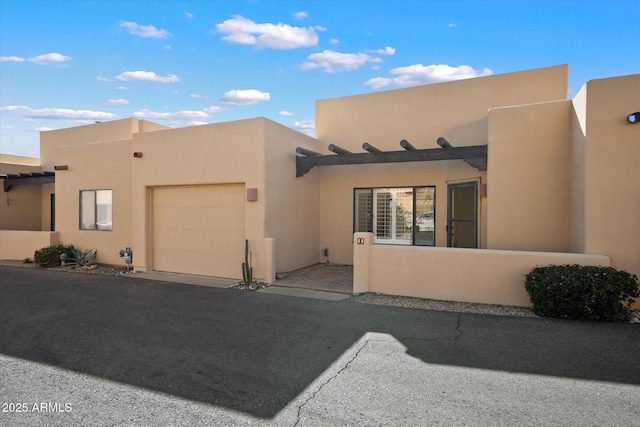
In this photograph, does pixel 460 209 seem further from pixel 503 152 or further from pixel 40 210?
pixel 40 210

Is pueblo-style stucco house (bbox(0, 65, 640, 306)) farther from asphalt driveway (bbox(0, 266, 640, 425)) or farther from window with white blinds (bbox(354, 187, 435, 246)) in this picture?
asphalt driveway (bbox(0, 266, 640, 425))

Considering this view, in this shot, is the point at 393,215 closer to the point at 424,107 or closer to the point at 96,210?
the point at 424,107

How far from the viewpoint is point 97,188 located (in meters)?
12.2

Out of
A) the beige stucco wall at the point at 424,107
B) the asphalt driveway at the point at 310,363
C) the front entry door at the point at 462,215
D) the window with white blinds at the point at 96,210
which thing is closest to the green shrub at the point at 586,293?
the asphalt driveway at the point at 310,363

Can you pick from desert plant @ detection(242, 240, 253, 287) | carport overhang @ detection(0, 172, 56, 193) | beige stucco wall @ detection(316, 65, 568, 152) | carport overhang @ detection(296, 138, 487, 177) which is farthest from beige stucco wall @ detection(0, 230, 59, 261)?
beige stucco wall @ detection(316, 65, 568, 152)

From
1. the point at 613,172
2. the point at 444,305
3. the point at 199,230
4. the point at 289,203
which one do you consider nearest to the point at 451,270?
the point at 444,305

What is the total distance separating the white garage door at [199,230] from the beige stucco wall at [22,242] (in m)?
4.59

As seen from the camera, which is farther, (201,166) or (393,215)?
(393,215)

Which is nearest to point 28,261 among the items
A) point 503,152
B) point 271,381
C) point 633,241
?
point 271,381

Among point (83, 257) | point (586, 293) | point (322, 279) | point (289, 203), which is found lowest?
point (322, 279)

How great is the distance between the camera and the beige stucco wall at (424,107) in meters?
10.1

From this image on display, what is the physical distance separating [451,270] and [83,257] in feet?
37.1

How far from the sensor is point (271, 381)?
4.04m

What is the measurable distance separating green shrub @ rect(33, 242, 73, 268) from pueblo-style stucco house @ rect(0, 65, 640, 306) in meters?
0.43
